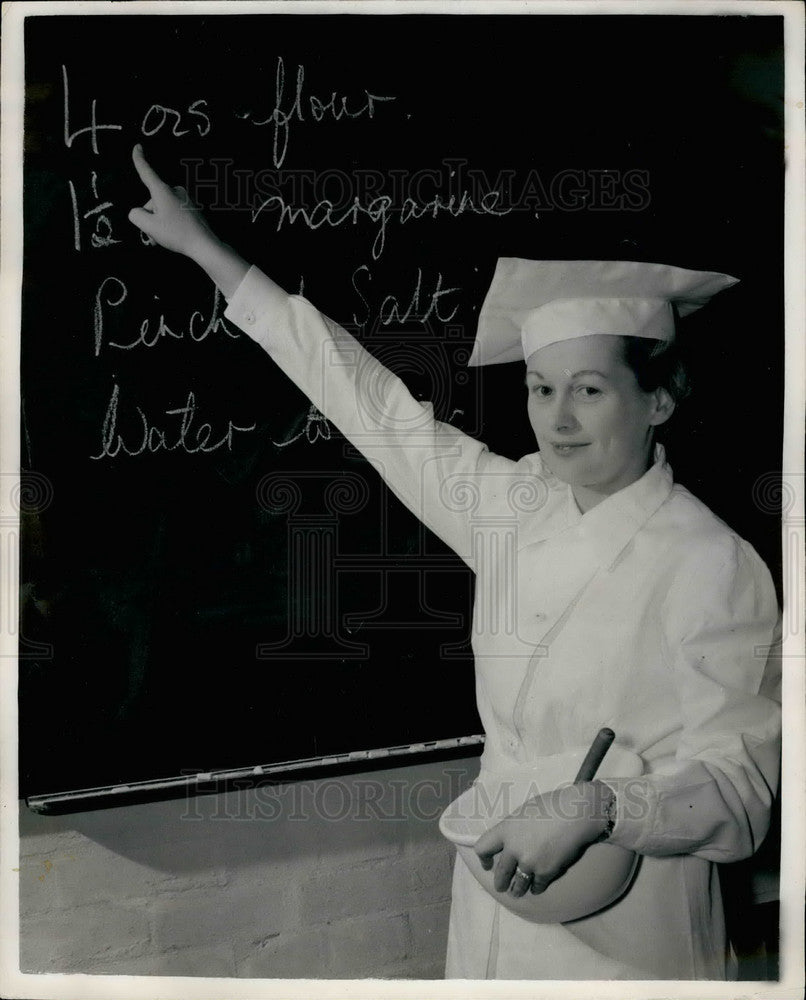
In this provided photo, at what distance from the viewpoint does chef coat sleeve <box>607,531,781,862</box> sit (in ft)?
4.34

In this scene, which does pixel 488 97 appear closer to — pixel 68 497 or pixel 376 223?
pixel 376 223

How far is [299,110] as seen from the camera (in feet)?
4.87

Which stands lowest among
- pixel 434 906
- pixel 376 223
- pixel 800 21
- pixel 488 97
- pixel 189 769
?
pixel 434 906

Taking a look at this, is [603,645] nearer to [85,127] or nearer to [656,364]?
[656,364]

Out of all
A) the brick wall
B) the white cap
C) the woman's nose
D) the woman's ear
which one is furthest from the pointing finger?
the brick wall

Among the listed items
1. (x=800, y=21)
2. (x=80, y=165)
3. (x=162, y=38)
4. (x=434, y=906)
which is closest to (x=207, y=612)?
(x=434, y=906)

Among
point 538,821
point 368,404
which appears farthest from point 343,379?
point 538,821

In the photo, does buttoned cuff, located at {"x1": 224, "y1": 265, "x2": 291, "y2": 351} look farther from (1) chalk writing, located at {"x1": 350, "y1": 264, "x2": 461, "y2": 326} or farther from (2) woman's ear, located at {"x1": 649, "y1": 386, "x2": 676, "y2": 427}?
(2) woman's ear, located at {"x1": 649, "y1": 386, "x2": 676, "y2": 427}

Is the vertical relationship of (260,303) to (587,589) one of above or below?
above

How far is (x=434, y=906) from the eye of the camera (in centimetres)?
153

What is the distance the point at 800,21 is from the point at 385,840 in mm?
1252

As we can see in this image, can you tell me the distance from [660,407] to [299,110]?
62 centimetres

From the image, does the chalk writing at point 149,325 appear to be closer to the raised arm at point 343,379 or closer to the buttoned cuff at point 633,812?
the raised arm at point 343,379

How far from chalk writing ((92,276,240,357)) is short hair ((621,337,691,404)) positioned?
52 cm
